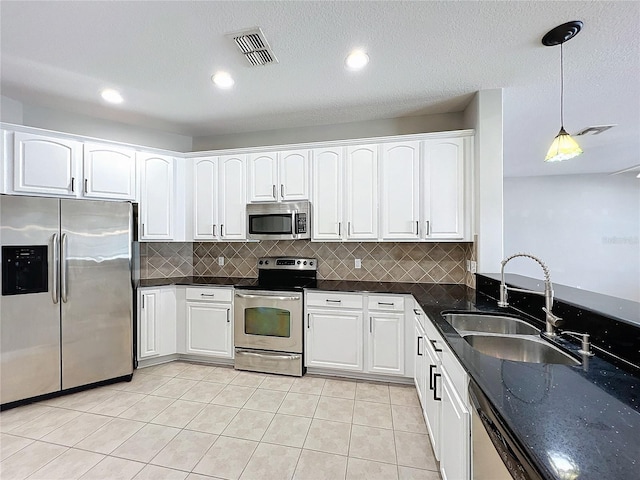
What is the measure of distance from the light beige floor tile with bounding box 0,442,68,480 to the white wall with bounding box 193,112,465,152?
3201 mm

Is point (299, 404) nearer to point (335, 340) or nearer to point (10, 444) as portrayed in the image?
point (335, 340)

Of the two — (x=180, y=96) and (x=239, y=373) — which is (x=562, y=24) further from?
(x=239, y=373)

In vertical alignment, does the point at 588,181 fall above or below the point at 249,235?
above

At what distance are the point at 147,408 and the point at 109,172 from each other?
223cm

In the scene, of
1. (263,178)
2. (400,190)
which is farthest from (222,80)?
(400,190)

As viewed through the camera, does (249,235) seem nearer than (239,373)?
No

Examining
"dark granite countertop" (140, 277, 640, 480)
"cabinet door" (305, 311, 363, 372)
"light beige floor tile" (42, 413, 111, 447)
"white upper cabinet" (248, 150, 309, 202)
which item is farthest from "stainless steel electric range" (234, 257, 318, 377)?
"dark granite countertop" (140, 277, 640, 480)

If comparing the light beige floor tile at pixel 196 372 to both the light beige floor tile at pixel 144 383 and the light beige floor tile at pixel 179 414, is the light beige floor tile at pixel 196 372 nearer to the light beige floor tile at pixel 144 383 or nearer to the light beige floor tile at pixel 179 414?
the light beige floor tile at pixel 144 383

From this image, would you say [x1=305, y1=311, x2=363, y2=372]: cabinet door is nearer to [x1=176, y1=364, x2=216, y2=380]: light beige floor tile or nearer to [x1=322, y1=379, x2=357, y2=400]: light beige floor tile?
[x1=322, y1=379, x2=357, y2=400]: light beige floor tile

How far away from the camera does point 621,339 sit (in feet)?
3.91

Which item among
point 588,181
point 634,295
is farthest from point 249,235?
point 634,295

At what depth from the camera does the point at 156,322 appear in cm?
321

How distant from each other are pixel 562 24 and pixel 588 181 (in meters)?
5.30

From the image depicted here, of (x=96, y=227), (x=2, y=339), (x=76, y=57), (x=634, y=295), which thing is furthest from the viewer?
(x=634, y=295)
